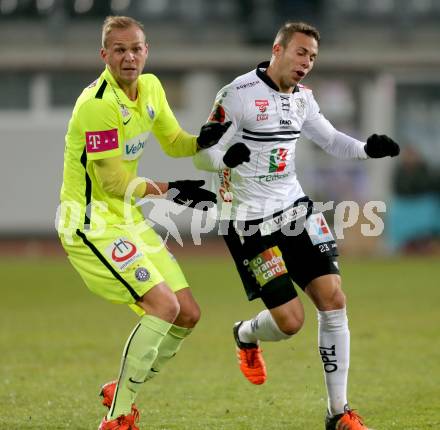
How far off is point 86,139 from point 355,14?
833 inches

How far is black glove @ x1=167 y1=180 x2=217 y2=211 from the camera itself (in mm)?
6758

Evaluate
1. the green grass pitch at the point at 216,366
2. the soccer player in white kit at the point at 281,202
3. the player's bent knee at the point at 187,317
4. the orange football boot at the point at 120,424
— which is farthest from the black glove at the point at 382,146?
the orange football boot at the point at 120,424

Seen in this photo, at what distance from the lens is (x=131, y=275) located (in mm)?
6512

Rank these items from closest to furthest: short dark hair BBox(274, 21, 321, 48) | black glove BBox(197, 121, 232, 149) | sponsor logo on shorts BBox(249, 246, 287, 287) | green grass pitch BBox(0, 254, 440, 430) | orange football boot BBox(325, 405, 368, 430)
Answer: orange football boot BBox(325, 405, 368, 430), black glove BBox(197, 121, 232, 149), sponsor logo on shorts BBox(249, 246, 287, 287), short dark hair BBox(274, 21, 321, 48), green grass pitch BBox(0, 254, 440, 430)

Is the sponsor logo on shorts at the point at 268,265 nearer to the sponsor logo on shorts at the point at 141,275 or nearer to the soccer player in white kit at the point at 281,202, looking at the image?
the soccer player in white kit at the point at 281,202

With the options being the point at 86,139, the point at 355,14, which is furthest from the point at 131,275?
the point at 355,14

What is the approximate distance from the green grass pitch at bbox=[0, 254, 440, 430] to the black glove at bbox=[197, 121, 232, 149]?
173cm

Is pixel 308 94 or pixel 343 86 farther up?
pixel 308 94

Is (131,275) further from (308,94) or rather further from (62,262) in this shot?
(62,262)

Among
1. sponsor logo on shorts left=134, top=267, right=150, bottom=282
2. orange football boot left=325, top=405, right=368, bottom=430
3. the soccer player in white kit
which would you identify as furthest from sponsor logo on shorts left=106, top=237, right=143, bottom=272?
orange football boot left=325, top=405, right=368, bottom=430

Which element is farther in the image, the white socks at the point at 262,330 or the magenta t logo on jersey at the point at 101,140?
the white socks at the point at 262,330

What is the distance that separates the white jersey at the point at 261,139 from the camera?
720cm

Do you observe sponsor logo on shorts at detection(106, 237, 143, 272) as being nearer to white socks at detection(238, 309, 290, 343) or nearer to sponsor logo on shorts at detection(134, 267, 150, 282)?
sponsor logo on shorts at detection(134, 267, 150, 282)

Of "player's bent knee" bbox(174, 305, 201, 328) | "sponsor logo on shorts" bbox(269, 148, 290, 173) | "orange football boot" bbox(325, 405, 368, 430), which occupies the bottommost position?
"orange football boot" bbox(325, 405, 368, 430)
